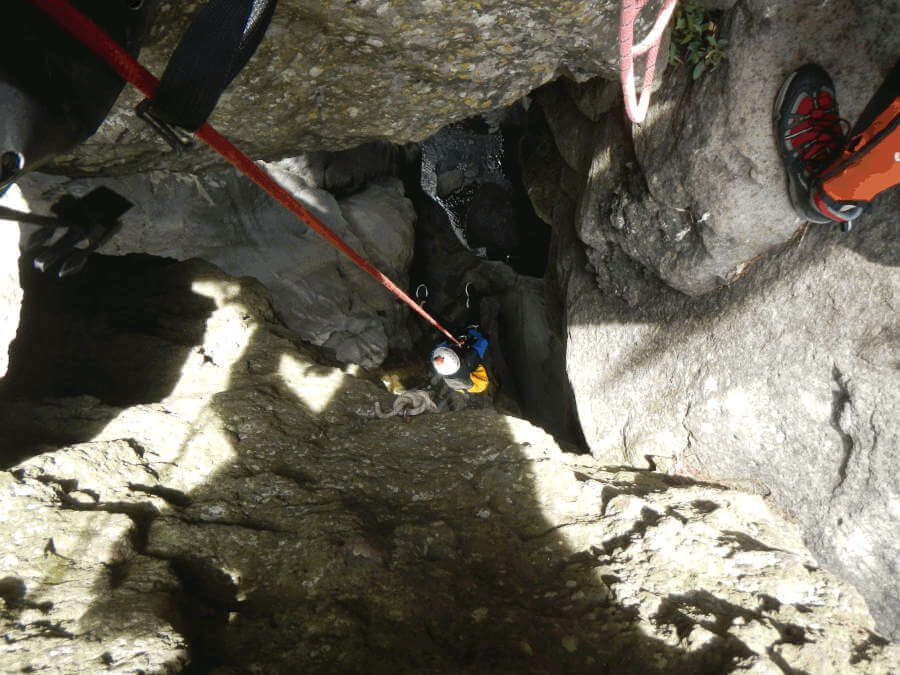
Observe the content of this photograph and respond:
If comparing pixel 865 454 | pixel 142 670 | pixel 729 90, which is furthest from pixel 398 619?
pixel 729 90

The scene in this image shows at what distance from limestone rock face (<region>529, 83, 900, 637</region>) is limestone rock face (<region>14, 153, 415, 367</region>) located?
10.4 feet

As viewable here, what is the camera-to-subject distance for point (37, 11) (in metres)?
1.14

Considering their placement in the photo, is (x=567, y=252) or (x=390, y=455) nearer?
(x=390, y=455)

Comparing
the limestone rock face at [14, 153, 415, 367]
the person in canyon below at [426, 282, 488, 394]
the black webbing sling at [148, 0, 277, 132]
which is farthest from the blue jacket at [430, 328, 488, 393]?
the black webbing sling at [148, 0, 277, 132]

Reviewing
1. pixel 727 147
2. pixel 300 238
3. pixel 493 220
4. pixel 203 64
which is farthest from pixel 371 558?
pixel 493 220

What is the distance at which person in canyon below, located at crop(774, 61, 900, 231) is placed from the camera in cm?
208

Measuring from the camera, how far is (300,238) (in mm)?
5695

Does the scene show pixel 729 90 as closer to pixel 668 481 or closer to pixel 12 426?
pixel 668 481

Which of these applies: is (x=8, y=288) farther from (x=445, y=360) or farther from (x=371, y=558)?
(x=445, y=360)

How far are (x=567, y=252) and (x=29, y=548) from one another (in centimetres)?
428

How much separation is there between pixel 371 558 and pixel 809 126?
2.67 meters

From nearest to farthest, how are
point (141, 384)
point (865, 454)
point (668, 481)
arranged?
1. point (865, 454)
2. point (668, 481)
3. point (141, 384)

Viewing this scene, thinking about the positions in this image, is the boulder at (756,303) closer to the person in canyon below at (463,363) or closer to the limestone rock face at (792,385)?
the limestone rock face at (792,385)

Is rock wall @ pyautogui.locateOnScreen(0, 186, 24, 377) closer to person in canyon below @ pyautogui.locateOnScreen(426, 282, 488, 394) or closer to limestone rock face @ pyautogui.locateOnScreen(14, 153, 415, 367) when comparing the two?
limestone rock face @ pyautogui.locateOnScreen(14, 153, 415, 367)
